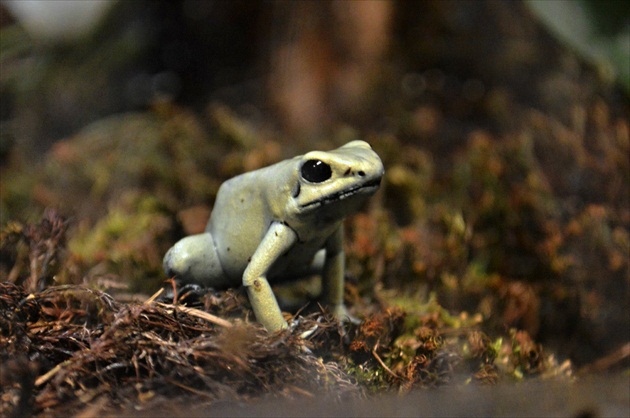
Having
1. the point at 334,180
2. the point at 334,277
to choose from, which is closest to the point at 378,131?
the point at 334,277

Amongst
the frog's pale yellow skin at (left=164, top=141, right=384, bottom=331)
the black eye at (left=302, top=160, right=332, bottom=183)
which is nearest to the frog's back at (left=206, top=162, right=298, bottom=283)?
the frog's pale yellow skin at (left=164, top=141, right=384, bottom=331)

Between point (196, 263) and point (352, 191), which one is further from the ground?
point (352, 191)

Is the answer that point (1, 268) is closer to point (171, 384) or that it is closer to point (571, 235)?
point (171, 384)

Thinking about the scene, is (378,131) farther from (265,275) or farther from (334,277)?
(265,275)

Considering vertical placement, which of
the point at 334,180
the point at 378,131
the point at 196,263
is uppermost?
the point at 334,180

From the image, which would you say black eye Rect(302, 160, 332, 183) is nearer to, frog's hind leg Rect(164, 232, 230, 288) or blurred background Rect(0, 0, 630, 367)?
frog's hind leg Rect(164, 232, 230, 288)

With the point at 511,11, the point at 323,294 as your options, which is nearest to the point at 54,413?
the point at 323,294

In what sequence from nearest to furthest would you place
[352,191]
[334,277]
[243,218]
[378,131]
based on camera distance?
1. [352,191]
2. [243,218]
3. [334,277]
4. [378,131]

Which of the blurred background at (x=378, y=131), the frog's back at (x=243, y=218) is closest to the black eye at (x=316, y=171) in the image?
the frog's back at (x=243, y=218)
